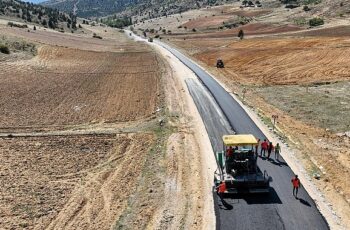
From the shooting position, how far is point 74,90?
171ft

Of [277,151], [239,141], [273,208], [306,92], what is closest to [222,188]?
[239,141]

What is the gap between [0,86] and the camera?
170ft

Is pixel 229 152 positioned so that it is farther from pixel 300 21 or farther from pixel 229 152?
pixel 300 21

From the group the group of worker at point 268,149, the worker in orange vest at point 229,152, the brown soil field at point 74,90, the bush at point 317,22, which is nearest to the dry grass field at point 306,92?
the group of worker at point 268,149

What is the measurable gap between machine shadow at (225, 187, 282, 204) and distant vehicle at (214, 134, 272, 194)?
317mm

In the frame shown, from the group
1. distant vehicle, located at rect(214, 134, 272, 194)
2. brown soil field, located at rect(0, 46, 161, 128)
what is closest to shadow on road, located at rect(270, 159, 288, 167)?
distant vehicle, located at rect(214, 134, 272, 194)

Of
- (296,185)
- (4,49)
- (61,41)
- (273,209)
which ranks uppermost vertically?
(4,49)

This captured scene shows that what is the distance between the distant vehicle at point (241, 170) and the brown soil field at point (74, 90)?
55.8 feet

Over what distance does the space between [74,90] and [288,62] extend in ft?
108

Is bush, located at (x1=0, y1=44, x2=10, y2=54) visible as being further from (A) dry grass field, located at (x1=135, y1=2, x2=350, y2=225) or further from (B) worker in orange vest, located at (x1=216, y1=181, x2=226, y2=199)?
(B) worker in orange vest, located at (x1=216, y1=181, x2=226, y2=199)

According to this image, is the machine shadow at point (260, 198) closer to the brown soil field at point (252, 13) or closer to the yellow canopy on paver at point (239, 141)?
the yellow canopy on paver at point (239, 141)

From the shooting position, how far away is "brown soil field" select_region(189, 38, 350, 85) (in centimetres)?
5809

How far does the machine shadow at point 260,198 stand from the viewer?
23.9 m

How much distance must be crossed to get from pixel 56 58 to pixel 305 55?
132 ft
